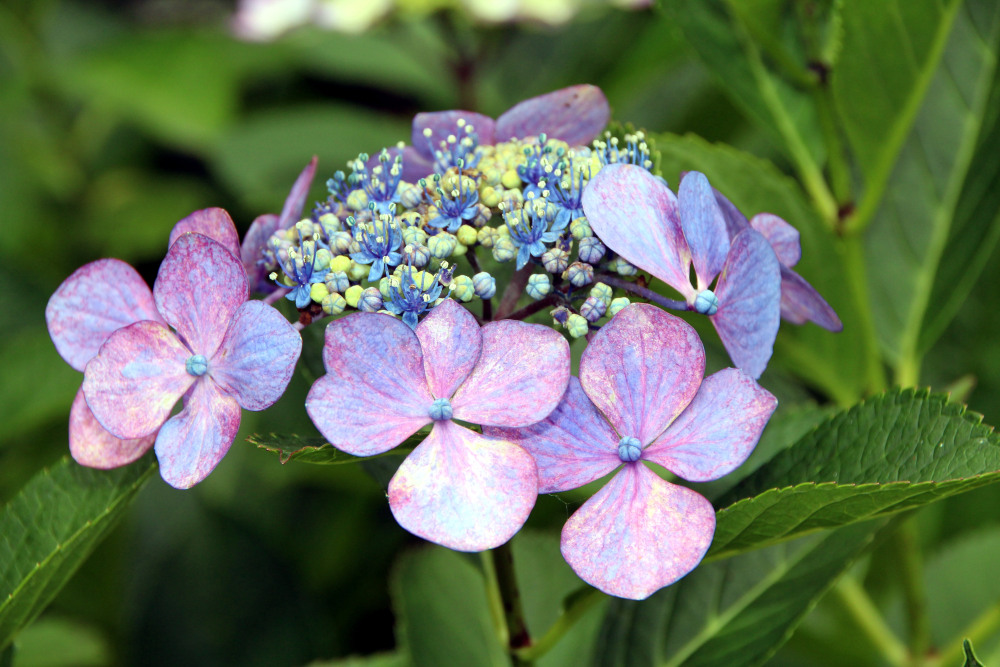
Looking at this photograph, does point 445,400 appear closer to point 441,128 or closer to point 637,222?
point 637,222

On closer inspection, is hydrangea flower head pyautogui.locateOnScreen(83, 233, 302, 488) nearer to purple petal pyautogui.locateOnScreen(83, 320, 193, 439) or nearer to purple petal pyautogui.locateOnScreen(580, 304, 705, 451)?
purple petal pyautogui.locateOnScreen(83, 320, 193, 439)

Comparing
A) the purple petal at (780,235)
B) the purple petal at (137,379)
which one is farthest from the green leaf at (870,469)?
the purple petal at (137,379)

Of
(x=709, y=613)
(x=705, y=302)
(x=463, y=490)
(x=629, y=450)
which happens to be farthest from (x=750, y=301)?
(x=709, y=613)

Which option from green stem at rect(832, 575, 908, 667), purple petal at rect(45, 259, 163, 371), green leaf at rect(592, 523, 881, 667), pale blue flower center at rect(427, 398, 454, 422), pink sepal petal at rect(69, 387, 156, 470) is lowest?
green stem at rect(832, 575, 908, 667)

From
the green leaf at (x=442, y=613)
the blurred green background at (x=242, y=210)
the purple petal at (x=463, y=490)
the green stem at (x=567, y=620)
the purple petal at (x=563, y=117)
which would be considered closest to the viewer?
the purple petal at (x=463, y=490)

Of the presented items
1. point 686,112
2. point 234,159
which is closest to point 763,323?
point 686,112

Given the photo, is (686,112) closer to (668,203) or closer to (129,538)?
(668,203)

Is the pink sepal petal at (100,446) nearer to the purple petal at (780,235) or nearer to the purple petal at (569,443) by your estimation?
the purple petal at (569,443)

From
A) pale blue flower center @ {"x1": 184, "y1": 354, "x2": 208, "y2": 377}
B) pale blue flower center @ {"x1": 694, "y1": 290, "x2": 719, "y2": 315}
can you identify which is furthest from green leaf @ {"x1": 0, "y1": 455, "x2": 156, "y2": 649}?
pale blue flower center @ {"x1": 694, "y1": 290, "x2": 719, "y2": 315}
